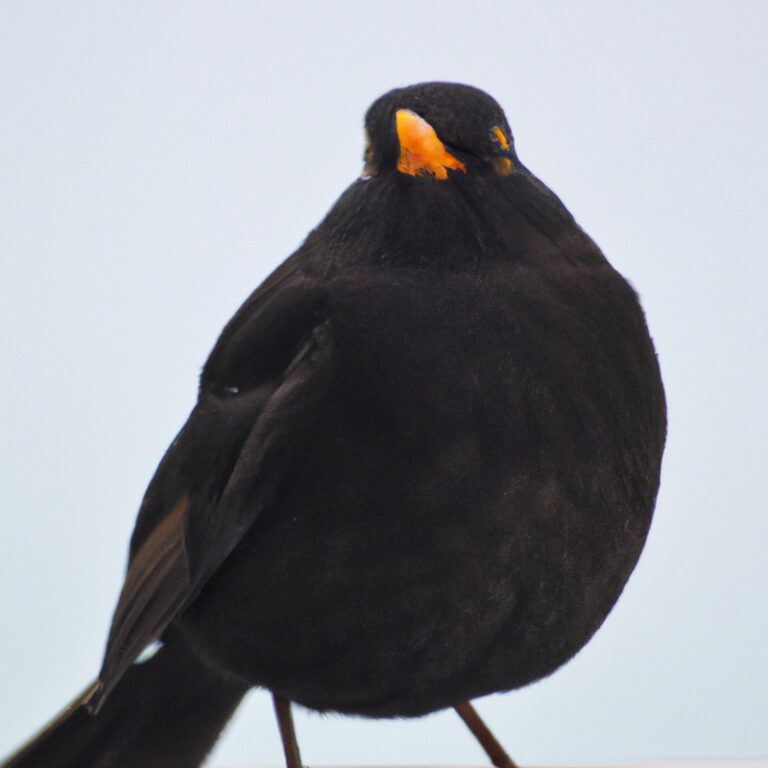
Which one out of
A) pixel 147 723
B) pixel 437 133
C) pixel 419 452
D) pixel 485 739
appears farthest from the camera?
pixel 485 739

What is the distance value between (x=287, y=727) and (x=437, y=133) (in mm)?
1018

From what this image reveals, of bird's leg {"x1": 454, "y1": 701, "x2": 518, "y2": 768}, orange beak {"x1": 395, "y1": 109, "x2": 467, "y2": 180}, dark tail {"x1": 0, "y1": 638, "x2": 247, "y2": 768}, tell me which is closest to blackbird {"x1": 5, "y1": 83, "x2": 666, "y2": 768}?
A: orange beak {"x1": 395, "y1": 109, "x2": 467, "y2": 180}

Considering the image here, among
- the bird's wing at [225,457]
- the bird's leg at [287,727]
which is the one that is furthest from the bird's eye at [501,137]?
the bird's leg at [287,727]

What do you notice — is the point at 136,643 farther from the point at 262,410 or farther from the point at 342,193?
the point at 342,193

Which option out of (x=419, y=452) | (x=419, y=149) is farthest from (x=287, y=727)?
(x=419, y=149)

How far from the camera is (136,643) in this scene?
2.54m

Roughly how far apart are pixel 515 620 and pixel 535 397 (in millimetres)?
335

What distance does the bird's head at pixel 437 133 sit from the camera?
96.7 inches

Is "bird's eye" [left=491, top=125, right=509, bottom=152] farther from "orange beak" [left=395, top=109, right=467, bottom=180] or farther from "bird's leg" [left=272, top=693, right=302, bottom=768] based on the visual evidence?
"bird's leg" [left=272, top=693, right=302, bottom=768]

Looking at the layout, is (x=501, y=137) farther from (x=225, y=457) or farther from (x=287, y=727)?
(x=287, y=727)

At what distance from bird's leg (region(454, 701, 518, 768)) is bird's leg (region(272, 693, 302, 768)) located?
432 millimetres

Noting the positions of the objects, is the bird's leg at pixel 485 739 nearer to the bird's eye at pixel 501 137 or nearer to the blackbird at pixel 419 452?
the blackbird at pixel 419 452

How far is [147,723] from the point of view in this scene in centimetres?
297

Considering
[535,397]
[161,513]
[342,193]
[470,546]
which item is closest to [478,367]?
[535,397]
